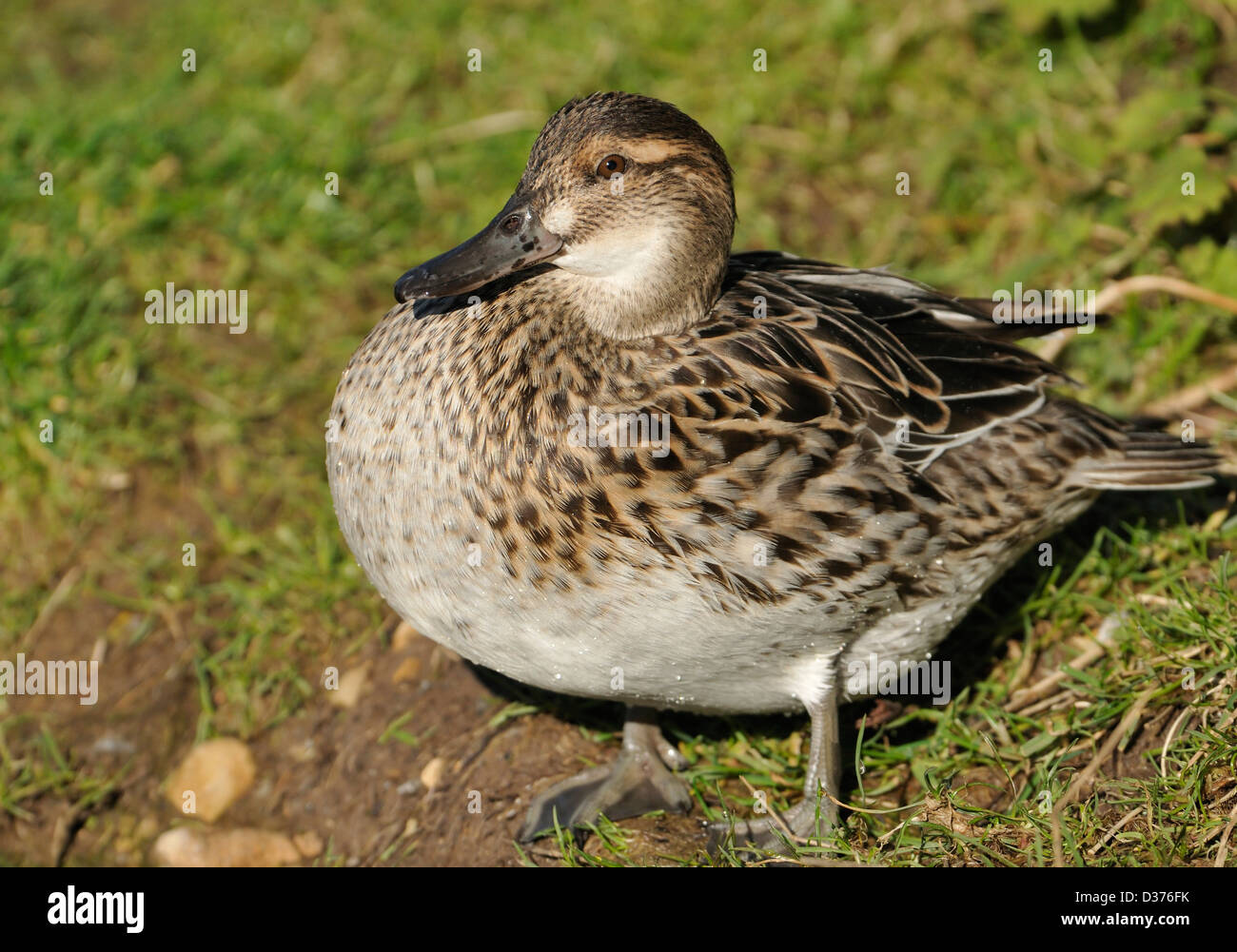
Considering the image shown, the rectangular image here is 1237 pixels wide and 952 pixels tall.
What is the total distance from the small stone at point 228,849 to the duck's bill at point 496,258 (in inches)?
75.5

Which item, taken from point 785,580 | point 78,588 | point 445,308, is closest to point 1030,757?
point 785,580

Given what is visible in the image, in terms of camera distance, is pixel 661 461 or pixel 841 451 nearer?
pixel 661 461

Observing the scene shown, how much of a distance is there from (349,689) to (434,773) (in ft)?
1.75

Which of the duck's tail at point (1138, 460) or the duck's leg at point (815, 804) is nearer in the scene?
the duck's leg at point (815, 804)

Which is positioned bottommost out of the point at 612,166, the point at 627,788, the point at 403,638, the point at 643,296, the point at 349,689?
the point at 627,788

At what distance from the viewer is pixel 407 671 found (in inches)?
165

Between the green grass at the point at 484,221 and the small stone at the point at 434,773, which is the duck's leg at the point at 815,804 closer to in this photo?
the green grass at the point at 484,221

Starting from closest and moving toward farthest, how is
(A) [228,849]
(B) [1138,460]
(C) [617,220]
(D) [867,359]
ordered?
(C) [617,220], (D) [867,359], (B) [1138,460], (A) [228,849]

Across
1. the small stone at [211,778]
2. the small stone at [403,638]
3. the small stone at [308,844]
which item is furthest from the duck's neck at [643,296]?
the small stone at [211,778]

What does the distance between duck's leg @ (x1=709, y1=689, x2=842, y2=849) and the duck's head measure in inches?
44.4

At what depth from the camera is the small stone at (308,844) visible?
3989 millimetres

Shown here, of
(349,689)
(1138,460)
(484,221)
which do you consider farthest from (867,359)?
(484,221)

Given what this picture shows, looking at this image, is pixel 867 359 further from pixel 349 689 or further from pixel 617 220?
Answer: pixel 349 689

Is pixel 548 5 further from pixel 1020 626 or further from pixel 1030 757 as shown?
pixel 1030 757
